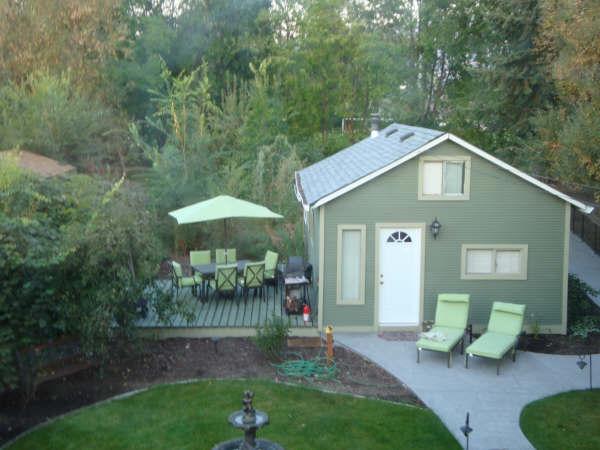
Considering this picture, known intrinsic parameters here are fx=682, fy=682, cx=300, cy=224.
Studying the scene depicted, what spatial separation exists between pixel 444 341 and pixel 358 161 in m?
5.04

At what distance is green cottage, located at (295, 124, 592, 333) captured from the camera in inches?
510

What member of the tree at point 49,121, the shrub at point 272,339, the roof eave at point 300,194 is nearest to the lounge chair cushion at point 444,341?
the shrub at point 272,339

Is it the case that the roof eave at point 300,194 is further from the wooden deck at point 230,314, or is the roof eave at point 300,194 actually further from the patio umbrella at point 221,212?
the wooden deck at point 230,314

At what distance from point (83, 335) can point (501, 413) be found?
625cm

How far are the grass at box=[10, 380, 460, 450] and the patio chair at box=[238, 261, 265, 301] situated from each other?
3763mm

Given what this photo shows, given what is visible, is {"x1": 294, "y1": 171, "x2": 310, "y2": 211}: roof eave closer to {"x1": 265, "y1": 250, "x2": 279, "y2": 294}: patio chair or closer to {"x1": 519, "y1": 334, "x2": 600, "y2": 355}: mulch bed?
{"x1": 265, "y1": 250, "x2": 279, "y2": 294}: patio chair

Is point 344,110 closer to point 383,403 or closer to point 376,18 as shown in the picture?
point 376,18

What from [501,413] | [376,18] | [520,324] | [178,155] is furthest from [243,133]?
[376,18]

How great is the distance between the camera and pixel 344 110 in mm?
36781

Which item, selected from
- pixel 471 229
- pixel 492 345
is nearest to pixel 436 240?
pixel 471 229

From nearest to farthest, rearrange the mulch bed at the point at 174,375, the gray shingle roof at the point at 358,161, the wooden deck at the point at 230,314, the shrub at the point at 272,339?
the mulch bed at the point at 174,375 → the shrub at the point at 272,339 → the wooden deck at the point at 230,314 → the gray shingle roof at the point at 358,161

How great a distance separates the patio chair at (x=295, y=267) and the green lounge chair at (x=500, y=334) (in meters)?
4.11

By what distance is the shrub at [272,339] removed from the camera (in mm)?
11570

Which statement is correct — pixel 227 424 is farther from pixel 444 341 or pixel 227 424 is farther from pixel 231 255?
pixel 231 255
